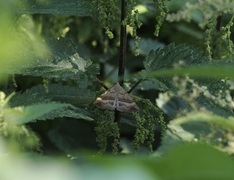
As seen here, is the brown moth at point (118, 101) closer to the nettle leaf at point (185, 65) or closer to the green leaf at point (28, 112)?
the nettle leaf at point (185, 65)

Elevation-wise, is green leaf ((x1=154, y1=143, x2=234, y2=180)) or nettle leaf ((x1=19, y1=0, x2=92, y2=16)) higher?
nettle leaf ((x1=19, y1=0, x2=92, y2=16))

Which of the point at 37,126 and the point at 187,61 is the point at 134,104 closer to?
the point at 187,61

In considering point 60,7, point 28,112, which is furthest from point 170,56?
point 28,112

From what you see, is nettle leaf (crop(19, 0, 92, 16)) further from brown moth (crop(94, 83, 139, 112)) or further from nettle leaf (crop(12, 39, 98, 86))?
brown moth (crop(94, 83, 139, 112))

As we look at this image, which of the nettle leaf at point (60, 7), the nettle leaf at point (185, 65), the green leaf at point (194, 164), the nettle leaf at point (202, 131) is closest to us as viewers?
the green leaf at point (194, 164)

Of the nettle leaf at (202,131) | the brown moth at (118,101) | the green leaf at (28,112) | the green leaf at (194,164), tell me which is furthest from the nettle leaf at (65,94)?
the green leaf at (194,164)

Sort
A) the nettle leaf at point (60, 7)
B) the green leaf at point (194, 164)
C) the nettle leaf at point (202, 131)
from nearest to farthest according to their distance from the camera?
1. the green leaf at point (194, 164)
2. the nettle leaf at point (202, 131)
3. the nettle leaf at point (60, 7)

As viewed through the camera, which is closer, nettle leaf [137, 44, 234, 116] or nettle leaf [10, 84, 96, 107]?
nettle leaf [137, 44, 234, 116]

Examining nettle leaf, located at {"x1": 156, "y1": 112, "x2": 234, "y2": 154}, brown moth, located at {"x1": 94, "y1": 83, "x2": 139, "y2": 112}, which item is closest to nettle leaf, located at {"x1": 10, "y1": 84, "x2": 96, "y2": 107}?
brown moth, located at {"x1": 94, "y1": 83, "x2": 139, "y2": 112}
